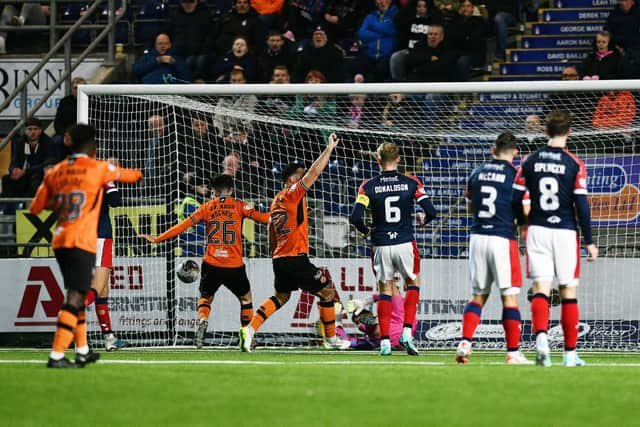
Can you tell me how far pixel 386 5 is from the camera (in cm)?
1930

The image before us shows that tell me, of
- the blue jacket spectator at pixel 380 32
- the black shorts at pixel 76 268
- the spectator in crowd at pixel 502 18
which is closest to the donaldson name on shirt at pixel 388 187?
the black shorts at pixel 76 268

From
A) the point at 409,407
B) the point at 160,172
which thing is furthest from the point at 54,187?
the point at 160,172

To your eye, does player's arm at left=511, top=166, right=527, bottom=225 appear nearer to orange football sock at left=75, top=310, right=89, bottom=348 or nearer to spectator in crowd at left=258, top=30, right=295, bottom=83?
orange football sock at left=75, top=310, right=89, bottom=348

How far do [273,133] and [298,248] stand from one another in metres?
2.92

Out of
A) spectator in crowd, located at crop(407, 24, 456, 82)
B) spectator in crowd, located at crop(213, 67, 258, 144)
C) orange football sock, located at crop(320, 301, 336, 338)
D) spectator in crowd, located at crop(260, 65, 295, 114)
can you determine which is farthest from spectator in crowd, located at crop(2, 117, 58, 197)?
orange football sock, located at crop(320, 301, 336, 338)

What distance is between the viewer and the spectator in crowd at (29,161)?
17797 millimetres

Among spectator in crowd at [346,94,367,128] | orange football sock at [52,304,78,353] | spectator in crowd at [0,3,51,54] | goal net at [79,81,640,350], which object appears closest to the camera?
orange football sock at [52,304,78,353]

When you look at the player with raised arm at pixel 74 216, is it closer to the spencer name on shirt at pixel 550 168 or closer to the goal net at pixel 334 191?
the spencer name on shirt at pixel 550 168

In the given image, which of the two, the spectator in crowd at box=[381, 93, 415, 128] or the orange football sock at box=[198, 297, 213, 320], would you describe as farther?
the spectator in crowd at box=[381, 93, 415, 128]

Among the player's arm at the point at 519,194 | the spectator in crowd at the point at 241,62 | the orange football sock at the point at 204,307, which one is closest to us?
the player's arm at the point at 519,194

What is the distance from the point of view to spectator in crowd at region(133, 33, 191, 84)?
1938cm

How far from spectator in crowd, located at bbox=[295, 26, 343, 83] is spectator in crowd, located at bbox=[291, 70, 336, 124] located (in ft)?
2.93

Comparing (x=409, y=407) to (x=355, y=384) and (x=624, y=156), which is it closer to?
(x=355, y=384)

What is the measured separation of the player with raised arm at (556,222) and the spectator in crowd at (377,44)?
27.9 feet
